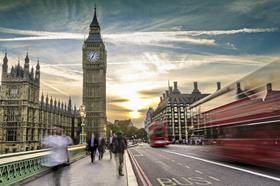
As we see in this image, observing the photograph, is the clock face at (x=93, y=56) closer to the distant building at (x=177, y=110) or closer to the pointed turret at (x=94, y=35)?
the pointed turret at (x=94, y=35)

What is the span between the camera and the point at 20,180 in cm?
1035

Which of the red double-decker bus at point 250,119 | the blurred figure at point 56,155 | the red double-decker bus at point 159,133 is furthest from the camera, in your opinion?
the red double-decker bus at point 159,133

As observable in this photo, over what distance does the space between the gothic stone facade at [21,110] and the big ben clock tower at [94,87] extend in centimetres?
1989

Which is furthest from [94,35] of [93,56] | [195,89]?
[195,89]

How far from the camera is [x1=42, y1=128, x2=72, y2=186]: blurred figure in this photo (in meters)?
7.46

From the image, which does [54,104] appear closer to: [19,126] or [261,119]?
[19,126]

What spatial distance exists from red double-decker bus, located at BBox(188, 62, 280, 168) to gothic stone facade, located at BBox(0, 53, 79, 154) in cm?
6360

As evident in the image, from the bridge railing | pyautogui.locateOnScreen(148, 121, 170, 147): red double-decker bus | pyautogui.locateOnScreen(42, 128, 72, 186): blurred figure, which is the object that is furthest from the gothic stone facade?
pyautogui.locateOnScreen(42, 128, 72, 186): blurred figure

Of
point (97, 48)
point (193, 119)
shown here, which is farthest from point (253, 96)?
point (97, 48)

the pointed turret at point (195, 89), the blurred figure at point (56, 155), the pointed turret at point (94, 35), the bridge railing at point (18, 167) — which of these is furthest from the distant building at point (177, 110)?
the blurred figure at point (56, 155)

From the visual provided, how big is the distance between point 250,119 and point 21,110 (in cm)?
7972

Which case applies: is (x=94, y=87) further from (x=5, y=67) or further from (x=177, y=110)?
(x=177, y=110)

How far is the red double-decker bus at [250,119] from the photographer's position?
12594mm

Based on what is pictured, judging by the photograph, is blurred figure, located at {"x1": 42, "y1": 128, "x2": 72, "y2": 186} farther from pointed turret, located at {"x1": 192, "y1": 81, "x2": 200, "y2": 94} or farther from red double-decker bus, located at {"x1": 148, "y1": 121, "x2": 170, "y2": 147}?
pointed turret, located at {"x1": 192, "y1": 81, "x2": 200, "y2": 94}
